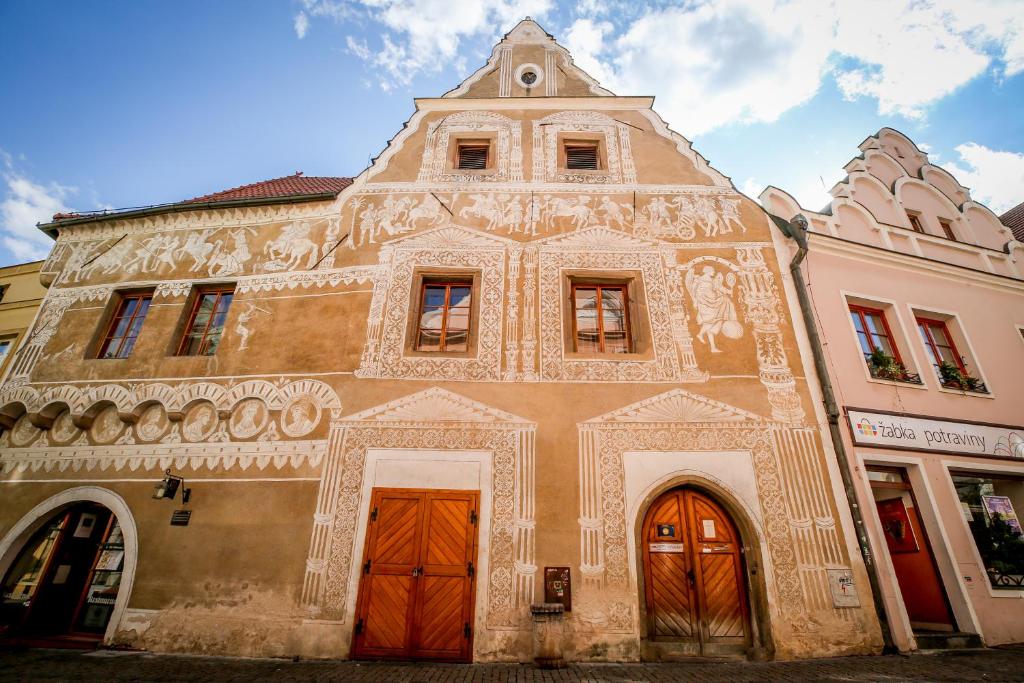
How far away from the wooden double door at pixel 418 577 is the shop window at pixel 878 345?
286 inches

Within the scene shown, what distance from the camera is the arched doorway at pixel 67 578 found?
7.03 m

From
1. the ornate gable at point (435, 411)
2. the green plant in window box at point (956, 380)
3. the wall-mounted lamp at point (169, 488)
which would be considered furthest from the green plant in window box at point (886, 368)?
the wall-mounted lamp at point (169, 488)

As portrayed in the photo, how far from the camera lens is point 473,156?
10.4 metres

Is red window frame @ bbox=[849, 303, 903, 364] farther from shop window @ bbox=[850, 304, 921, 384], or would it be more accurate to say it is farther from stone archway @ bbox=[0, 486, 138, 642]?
stone archway @ bbox=[0, 486, 138, 642]

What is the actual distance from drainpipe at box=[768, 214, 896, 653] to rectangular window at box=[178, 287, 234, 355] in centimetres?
1035

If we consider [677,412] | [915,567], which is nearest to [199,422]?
[677,412]

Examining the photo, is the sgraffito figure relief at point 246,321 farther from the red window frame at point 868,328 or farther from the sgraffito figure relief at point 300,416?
the red window frame at point 868,328

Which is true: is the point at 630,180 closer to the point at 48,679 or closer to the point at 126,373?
the point at 126,373

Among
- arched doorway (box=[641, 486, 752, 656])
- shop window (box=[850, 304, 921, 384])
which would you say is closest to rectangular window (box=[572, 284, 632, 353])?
arched doorway (box=[641, 486, 752, 656])

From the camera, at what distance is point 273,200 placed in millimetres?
9672

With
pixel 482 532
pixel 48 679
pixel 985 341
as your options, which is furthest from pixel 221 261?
pixel 985 341

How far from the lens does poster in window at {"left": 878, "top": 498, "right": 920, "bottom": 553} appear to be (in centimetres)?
A: 758

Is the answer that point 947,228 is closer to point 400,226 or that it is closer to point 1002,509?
point 1002,509

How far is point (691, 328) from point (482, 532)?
15.5 feet
